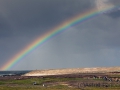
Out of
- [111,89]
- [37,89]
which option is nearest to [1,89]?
[37,89]

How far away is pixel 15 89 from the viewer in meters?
68.1

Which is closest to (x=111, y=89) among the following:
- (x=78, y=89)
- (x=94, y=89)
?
(x=94, y=89)

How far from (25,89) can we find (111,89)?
25.4m

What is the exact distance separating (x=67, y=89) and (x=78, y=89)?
3224 millimetres

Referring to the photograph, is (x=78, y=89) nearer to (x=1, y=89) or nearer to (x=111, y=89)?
(x=111, y=89)

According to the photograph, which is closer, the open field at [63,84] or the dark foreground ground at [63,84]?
the dark foreground ground at [63,84]

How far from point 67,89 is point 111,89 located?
13.0m

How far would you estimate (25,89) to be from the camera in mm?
68438

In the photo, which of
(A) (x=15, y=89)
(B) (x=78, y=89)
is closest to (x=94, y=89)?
(B) (x=78, y=89)

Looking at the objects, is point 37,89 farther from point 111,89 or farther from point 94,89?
point 111,89

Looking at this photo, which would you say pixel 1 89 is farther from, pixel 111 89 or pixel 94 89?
pixel 111 89

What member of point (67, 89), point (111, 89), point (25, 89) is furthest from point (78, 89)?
point (25, 89)

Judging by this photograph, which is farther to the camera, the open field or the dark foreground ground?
the open field

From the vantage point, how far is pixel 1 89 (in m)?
67.2
